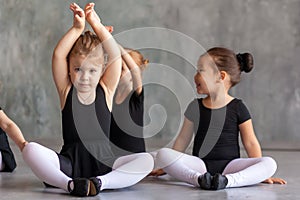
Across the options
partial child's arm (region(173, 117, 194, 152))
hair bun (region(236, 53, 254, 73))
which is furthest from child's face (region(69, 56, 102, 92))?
hair bun (region(236, 53, 254, 73))

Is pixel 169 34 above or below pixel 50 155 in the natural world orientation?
above

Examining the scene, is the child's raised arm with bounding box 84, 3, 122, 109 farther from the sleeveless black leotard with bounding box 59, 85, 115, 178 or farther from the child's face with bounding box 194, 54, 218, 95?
the child's face with bounding box 194, 54, 218, 95

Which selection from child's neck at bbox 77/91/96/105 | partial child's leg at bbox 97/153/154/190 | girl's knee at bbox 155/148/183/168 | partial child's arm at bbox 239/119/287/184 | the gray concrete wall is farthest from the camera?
the gray concrete wall

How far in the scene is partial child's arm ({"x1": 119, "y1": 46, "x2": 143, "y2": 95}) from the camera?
2406 mm

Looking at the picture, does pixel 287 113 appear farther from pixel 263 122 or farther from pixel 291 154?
pixel 291 154

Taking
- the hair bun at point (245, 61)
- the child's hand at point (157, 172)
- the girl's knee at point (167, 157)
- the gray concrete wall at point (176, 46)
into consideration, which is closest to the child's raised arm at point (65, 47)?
the girl's knee at point (167, 157)

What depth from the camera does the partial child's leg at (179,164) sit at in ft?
7.63

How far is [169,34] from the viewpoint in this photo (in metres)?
4.11

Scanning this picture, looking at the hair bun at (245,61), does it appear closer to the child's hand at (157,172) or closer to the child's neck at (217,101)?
the child's neck at (217,101)

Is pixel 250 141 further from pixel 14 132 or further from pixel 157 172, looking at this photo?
pixel 14 132

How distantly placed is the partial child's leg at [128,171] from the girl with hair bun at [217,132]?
21cm

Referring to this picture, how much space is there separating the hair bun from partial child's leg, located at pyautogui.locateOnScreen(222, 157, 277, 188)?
0.40m

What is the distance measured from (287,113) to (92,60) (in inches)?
85.6

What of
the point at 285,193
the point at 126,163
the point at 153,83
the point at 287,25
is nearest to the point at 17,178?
the point at 126,163
